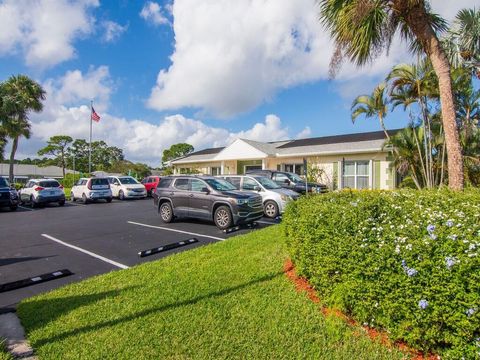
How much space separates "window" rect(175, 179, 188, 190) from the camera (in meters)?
10.6

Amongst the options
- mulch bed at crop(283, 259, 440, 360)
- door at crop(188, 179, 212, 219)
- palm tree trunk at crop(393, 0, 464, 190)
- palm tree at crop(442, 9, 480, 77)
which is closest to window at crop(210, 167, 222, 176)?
door at crop(188, 179, 212, 219)

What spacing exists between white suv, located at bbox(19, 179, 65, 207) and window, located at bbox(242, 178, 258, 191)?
39.3 feet

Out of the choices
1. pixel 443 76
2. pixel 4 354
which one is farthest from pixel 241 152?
pixel 4 354

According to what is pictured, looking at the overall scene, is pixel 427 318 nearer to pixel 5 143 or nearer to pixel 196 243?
pixel 196 243

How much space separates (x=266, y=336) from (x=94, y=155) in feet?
257

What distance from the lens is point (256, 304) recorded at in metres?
3.98

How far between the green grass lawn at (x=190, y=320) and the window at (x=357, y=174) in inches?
583

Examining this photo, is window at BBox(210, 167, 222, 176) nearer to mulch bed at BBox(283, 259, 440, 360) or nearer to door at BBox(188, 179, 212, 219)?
door at BBox(188, 179, 212, 219)

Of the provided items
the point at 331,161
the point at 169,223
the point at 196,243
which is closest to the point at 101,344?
the point at 196,243

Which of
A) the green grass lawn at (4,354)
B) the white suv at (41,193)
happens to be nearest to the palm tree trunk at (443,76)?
the green grass lawn at (4,354)

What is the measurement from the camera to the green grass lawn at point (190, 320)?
3072mm

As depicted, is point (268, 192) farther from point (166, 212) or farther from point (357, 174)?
point (357, 174)

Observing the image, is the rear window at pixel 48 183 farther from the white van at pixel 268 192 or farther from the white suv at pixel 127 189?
the white van at pixel 268 192

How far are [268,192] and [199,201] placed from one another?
319cm
